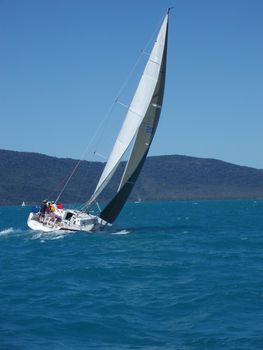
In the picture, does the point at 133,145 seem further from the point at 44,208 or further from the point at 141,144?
the point at 44,208

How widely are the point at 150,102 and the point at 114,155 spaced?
355 cm

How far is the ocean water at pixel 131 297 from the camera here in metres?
11.2

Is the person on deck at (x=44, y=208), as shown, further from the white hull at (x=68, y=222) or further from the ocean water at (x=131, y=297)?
the ocean water at (x=131, y=297)

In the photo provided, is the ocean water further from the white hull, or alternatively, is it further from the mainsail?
the mainsail

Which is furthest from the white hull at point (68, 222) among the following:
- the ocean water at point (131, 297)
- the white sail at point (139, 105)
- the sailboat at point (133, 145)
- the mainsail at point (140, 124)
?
the ocean water at point (131, 297)

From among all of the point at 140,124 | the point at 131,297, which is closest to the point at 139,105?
the point at 140,124

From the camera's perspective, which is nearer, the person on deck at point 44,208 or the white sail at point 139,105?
the white sail at point 139,105

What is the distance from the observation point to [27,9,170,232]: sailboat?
104ft

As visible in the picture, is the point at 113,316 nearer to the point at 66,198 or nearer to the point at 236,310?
the point at 236,310

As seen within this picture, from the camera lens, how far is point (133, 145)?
32.7 metres

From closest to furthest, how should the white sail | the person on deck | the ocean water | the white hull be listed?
the ocean water → the white hull → the white sail → the person on deck

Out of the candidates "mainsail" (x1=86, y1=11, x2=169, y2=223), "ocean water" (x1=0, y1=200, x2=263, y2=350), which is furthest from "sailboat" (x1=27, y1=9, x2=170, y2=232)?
"ocean water" (x1=0, y1=200, x2=263, y2=350)

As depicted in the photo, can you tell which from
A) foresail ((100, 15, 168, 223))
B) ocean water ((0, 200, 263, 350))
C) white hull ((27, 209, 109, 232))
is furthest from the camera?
foresail ((100, 15, 168, 223))

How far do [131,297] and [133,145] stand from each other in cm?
1841
